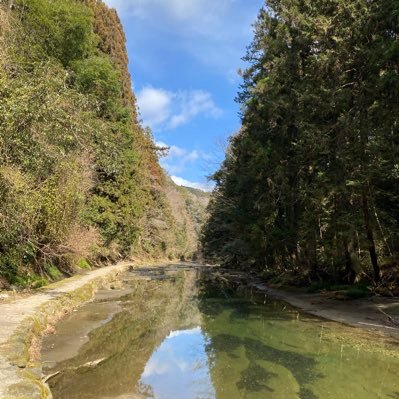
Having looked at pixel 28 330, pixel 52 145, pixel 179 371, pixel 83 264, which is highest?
pixel 52 145

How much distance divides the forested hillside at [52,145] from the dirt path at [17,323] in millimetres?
1723

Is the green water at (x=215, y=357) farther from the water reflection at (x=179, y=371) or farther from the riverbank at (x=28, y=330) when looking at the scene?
the riverbank at (x=28, y=330)

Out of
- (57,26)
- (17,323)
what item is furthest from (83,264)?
(17,323)

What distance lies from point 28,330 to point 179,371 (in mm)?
3617

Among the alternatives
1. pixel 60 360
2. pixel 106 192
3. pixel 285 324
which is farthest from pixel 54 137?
pixel 106 192

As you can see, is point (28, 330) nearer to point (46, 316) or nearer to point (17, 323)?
point (17, 323)

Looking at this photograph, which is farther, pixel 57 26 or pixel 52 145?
pixel 57 26

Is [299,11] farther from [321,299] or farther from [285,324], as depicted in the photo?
[285,324]

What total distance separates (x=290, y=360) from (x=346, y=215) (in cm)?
937

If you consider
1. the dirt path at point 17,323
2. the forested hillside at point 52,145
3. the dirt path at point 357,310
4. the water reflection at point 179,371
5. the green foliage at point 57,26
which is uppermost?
the green foliage at point 57,26

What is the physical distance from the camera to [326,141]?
1670cm

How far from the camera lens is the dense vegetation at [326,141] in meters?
15.1

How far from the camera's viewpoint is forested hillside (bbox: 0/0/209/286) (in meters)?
14.0

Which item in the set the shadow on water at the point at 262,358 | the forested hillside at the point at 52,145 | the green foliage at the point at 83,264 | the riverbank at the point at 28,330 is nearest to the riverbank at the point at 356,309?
the shadow on water at the point at 262,358
